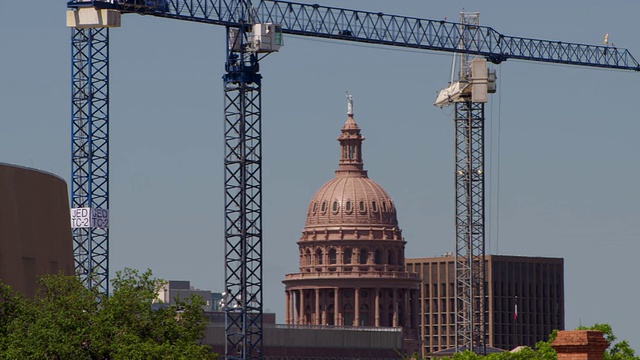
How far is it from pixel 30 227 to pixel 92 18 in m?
58.5

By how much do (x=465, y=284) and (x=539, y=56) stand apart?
22.0 m

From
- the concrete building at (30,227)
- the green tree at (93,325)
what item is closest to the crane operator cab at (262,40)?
the concrete building at (30,227)

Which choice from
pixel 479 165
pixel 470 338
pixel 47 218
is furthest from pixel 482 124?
pixel 47 218

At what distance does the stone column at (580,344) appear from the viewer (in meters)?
68.6

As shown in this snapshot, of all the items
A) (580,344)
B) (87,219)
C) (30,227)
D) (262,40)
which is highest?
(262,40)

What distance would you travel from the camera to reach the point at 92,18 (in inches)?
6368

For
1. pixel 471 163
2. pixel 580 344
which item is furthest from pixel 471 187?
pixel 580 344

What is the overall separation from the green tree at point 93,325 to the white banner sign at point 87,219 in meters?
55.4

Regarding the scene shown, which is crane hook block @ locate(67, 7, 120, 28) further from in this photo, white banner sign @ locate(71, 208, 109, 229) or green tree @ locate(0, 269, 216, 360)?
green tree @ locate(0, 269, 216, 360)

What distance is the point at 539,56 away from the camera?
198 meters

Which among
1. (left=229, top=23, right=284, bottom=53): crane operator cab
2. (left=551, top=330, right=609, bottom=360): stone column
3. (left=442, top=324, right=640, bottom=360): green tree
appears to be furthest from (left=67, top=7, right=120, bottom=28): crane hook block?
(left=551, top=330, right=609, bottom=360): stone column

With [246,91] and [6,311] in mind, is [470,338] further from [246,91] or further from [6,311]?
[6,311]

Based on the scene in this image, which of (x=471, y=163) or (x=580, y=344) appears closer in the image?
(x=580, y=344)

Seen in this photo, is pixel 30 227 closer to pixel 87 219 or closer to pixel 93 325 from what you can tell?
pixel 93 325
